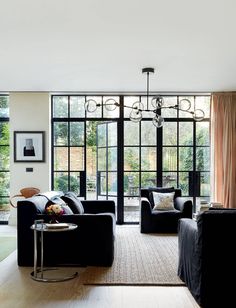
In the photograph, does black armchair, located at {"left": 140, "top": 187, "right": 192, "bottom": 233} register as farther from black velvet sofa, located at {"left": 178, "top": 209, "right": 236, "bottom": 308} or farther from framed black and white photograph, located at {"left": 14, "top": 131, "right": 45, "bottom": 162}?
black velvet sofa, located at {"left": 178, "top": 209, "right": 236, "bottom": 308}

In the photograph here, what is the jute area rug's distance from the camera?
439 centimetres

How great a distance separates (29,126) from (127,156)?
2.14 m

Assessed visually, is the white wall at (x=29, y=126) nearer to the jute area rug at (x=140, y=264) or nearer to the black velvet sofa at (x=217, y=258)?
the jute area rug at (x=140, y=264)

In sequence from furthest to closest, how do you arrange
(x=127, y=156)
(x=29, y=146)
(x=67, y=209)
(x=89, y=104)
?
(x=127, y=156) → (x=29, y=146) → (x=89, y=104) → (x=67, y=209)

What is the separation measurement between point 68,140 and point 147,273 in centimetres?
432

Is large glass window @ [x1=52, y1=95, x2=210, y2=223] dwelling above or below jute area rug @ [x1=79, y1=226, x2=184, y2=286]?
above

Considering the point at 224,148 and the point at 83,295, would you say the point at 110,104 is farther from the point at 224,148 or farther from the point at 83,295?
the point at 224,148

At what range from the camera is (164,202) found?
7480 millimetres

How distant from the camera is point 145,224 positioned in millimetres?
7266

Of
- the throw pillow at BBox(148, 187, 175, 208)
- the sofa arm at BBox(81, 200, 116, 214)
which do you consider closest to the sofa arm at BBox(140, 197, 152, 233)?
the throw pillow at BBox(148, 187, 175, 208)

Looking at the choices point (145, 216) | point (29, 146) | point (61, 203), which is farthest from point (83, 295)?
point (29, 146)
